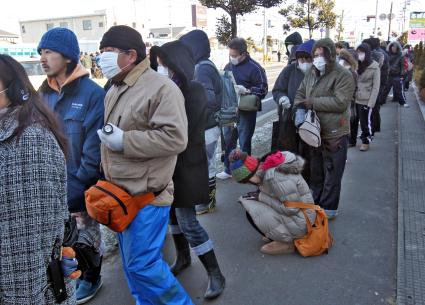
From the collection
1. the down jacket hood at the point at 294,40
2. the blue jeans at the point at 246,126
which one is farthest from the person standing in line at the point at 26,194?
the down jacket hood at the point at 294,40

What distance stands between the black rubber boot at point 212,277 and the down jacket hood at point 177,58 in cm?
123

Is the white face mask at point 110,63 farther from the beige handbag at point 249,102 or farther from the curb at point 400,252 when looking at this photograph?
the beige handbag at point 249,102

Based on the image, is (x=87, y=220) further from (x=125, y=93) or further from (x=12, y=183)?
(x=12, y=183)

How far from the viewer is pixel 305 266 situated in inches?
136

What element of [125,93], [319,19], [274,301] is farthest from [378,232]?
[319,19]

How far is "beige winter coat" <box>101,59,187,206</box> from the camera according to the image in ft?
7.26

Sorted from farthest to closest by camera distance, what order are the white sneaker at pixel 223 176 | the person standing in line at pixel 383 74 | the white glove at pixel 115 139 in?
the person standing in line at pixel 383 74 → the white sneaker at pixel 223 176 → the white glove at pixel 115 139

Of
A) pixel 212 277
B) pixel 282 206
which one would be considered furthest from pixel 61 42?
pixel 282 206

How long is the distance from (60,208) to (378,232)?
3341 mm

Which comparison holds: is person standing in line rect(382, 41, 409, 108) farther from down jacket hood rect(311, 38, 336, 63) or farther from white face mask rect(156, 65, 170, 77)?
white face mask rect(156, 65, 170, 77)

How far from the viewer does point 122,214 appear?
7.52ft

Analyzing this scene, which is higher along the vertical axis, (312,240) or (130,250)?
(130,250)

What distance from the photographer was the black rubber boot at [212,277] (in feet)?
9.82

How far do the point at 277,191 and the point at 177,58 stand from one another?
1.41 m
